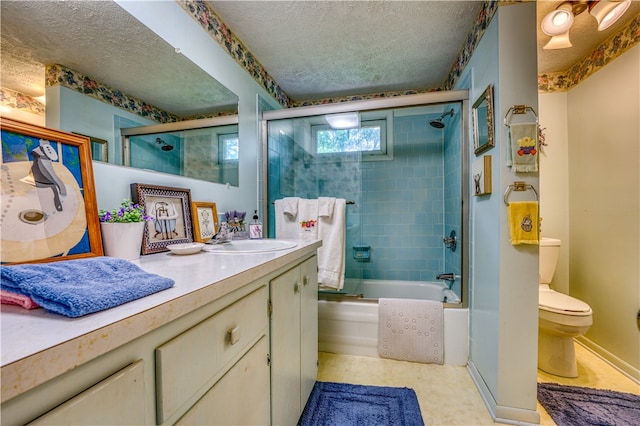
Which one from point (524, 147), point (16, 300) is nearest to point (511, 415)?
point (524, 147)

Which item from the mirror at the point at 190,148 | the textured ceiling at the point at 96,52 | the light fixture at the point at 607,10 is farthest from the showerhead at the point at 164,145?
the light fixture at the point at 607,10

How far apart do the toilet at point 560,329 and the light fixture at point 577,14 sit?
171cm

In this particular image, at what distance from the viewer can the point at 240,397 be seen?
30.2 inches

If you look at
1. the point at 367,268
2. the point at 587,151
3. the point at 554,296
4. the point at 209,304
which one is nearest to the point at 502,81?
the point at 587,151

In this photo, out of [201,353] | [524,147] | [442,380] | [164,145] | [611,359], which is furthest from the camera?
[611,359]

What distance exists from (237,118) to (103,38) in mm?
890

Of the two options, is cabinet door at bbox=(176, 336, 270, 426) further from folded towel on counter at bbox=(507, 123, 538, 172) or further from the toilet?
the toilet

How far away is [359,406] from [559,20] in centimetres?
259

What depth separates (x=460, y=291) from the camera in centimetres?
197

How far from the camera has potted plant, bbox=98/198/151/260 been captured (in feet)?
2.85

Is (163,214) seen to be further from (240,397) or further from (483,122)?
(483,122)

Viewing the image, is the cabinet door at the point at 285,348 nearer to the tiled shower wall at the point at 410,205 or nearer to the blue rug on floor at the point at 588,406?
the blue rug on floor at the point at 588,406

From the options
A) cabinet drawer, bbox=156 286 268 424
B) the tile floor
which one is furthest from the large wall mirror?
the tile floor

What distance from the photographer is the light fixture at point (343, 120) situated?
2.15 meters
